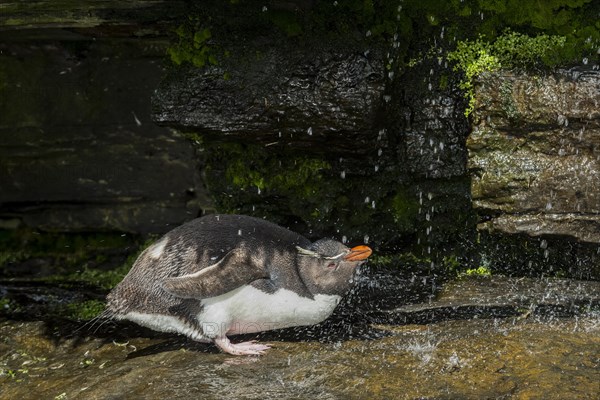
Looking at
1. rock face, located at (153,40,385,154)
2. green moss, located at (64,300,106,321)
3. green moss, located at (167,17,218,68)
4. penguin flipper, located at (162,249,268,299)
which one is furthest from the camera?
green moss, located at (64,300,106,321)

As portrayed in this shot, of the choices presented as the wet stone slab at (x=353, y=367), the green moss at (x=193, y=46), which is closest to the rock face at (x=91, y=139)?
the green moss at (x=193, y=46)

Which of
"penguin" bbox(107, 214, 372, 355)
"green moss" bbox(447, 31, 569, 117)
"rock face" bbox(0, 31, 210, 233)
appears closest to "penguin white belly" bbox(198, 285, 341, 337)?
"penguin" bbox(107, 214, 372, 355)

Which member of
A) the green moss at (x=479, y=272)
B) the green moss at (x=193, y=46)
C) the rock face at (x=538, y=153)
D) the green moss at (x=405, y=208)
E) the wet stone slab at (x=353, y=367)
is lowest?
the wet stone slab at (x=353, y=367)

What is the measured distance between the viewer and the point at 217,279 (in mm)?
4875

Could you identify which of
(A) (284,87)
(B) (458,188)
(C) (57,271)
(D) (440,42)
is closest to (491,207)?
(B) (458,188)

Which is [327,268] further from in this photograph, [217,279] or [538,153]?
[538,153]

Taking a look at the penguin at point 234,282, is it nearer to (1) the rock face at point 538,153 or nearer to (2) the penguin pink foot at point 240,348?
(2) the penguin pink foot at point 240,348

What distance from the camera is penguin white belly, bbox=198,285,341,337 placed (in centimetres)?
500

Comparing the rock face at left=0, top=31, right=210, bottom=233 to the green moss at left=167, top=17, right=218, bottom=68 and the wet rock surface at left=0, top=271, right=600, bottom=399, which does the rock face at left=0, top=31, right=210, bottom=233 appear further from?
the wet rock surface at left=0, top=271, right=600, bottom=399

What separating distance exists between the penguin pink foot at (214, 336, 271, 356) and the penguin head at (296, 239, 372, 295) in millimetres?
503

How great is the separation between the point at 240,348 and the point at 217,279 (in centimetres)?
47

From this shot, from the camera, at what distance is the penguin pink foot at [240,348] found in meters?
4.97

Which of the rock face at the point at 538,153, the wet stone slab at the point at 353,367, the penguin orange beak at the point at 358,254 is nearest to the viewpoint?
the wet stone slab at the point at 353,367

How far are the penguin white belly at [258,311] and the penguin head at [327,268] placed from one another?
0.07 meters
